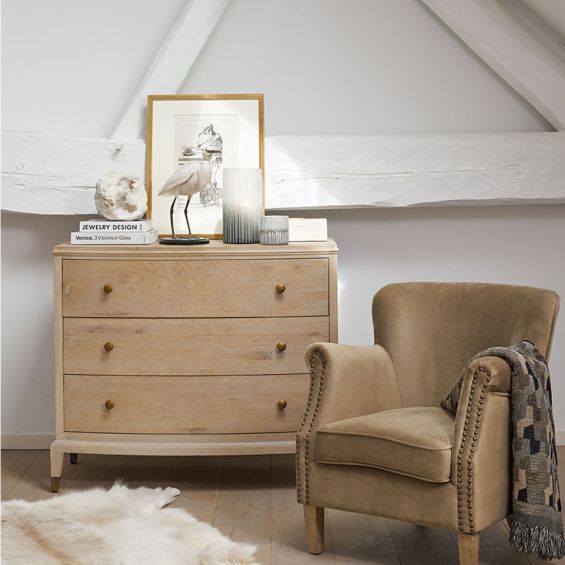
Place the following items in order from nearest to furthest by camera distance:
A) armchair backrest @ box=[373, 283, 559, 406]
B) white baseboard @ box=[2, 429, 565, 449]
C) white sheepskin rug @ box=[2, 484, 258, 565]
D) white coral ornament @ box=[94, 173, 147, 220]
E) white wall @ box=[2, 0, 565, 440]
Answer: white sheepskin rug @ box=[2, 484, 258, 565] < armchair backrest @ box=[373, 283, 559, 406] < white coral ornament @ box=[94, 173, 147, 220] < white wall @ box=[2, 0, 565, 440] < white baseboard @ box=[2, 429, 565, 449]

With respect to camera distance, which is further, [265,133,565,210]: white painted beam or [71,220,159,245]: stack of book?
[265,133,565,210]: white painted beam

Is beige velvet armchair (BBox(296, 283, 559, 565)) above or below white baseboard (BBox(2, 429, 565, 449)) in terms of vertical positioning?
above

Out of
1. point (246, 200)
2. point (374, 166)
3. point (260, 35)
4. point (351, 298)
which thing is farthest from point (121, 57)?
point (351, 298)

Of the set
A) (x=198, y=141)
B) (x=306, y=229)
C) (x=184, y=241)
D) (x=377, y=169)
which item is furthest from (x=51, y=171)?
(x=377, y=169)

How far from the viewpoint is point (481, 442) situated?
7.74ft

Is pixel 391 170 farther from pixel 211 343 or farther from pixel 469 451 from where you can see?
pixel 469 451

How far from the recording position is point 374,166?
11.8 ft

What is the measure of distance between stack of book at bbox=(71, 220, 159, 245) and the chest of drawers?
2.1 inches

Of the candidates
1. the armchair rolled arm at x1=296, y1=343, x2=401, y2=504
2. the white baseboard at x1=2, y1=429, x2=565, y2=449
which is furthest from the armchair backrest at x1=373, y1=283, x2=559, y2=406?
the white baseboard at x1=2, y1=429, x2=565, y2=449

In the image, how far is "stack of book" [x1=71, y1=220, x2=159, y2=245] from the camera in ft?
10.7

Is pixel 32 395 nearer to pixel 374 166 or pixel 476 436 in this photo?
pixel 374 166

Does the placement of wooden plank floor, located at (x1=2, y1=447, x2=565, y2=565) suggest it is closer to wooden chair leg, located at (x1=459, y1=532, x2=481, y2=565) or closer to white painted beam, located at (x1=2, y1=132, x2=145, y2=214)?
wooden chair leg, located at (x1=459, y1=532, x2=481, y2=565)

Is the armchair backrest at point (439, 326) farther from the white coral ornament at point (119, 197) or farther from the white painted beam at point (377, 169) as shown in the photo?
the white coral ornament at point (119, 197)

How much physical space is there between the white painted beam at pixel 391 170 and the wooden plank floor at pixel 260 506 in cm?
108
